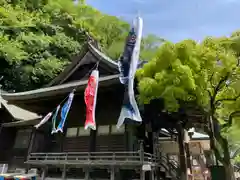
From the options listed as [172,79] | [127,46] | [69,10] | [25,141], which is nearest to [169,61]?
[172,79]

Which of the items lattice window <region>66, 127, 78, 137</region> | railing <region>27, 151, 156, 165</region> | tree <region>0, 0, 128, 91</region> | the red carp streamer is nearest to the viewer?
the red carp streamer

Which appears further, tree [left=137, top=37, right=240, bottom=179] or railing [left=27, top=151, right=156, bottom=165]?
railing [left=27, top=151, right=156, bottom=165]

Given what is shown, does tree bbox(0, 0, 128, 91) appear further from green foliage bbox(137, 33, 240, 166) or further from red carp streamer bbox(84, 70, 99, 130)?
green foliage bbox(137, 33, 240, 166)

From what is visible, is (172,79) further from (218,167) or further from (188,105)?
(218,167)

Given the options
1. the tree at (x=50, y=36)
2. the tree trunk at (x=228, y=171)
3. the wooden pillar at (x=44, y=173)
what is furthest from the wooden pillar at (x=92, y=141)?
the tree at (x=50, y=36)

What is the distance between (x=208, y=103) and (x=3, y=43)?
38.9 feet

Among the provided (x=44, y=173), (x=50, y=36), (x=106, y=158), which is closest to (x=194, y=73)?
(x=106, y=158)

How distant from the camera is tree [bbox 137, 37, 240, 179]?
944 cm

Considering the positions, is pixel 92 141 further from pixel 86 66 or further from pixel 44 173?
pixel 86 66

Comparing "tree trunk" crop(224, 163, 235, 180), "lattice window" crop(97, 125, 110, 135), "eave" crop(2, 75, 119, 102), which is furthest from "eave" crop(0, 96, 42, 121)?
"tree trunk" crop(224, 163, 235, 180)

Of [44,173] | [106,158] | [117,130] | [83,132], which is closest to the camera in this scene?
[106,158]

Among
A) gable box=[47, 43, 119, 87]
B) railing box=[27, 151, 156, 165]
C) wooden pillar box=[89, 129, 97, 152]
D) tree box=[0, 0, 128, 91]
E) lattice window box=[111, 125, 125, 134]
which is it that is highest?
tree box=[0, 0, 128, 91]

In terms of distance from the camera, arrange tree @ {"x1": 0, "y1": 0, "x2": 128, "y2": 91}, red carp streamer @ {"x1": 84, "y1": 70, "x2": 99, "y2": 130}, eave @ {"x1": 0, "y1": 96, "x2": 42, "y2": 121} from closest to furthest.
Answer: red carp streamer @ {"x1": 84, "y1": 70, "x2": 99, "y2": 130} < eave @ {"x1": 0, "y1": 96, "x2": 42, "y2": 121} < tree @ {"x1": 0, "y1": 0, "x2": 128, "y2": 91}

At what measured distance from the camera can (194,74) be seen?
31.3 feet
